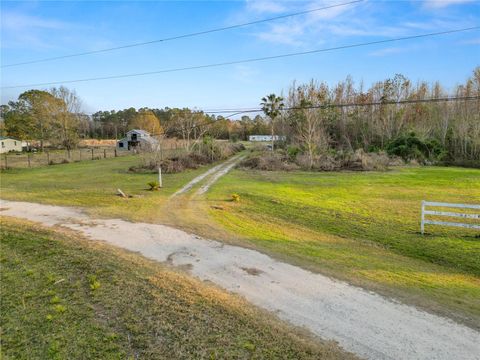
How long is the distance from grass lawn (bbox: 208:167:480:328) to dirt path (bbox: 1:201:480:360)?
1.74 ft

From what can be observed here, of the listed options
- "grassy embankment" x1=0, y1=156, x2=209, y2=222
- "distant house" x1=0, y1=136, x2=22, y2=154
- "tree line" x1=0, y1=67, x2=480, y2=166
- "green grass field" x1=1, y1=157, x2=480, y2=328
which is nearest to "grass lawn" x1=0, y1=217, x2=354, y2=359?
"green grass field" x1=1, y1=157, x2=480, y2=328

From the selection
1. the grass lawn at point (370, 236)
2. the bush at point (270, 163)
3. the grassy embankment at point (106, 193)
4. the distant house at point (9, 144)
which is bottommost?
the grass lawn at point (370, 236)

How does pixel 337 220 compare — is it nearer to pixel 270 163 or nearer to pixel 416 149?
pixel 270 163

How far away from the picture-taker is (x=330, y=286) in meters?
6.29

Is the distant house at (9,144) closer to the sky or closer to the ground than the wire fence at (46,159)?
closer to the sky

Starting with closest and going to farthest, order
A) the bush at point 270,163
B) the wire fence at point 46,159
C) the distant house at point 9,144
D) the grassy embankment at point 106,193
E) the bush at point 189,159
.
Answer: the grassy embankment at point 106,193
the bush at point 189,159
the bush at point 270,163
the wire fence at point 46,159
the distant house at point 9,144

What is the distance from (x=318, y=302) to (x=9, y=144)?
229 ft

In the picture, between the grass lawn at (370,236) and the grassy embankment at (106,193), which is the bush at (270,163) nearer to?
the grassy embankment at (106,193)

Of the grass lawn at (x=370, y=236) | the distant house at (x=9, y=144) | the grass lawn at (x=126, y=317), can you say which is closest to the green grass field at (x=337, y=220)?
the grass lawn at (x=370, y=236)

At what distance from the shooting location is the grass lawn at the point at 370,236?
6383 millimetres

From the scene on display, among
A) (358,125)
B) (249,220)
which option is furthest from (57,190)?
(358,125)

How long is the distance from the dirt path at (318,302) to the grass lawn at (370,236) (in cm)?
53

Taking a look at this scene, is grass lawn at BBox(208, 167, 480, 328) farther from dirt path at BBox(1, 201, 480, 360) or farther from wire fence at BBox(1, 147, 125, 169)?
wire fence at BBox(1, 147, 125, 169)

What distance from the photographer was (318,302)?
5.64 meters
